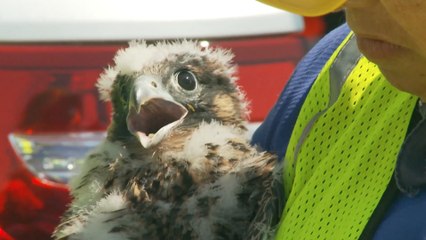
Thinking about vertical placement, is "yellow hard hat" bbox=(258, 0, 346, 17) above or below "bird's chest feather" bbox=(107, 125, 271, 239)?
above

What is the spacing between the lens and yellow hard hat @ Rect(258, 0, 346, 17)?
1338mm

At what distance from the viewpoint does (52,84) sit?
292cm

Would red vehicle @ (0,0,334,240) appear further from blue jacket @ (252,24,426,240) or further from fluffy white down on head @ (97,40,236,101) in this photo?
blue jacket @ (252,24,426,240)

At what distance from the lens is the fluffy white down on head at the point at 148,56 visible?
5.69 feet

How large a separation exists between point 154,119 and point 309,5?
399 mm

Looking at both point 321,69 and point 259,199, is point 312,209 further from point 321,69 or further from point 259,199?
point 321,69

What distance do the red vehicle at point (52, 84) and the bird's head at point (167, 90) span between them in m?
1.05

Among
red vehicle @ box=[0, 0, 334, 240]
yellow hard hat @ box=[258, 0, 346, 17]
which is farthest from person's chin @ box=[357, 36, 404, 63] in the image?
red vehicle @ box=[0, 0, 334, 240]

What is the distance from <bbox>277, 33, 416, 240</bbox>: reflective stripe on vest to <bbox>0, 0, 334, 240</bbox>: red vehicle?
1264 mm

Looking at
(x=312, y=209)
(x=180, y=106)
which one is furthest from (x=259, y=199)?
(x=180, y=106)

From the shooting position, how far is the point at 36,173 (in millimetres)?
2930

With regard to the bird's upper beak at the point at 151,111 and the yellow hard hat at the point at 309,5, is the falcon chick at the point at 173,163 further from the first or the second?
the yellow hard hat at the point at 309,5

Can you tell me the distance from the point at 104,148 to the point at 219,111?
0.70 ft

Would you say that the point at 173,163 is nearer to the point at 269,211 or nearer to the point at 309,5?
the point at 269,211
